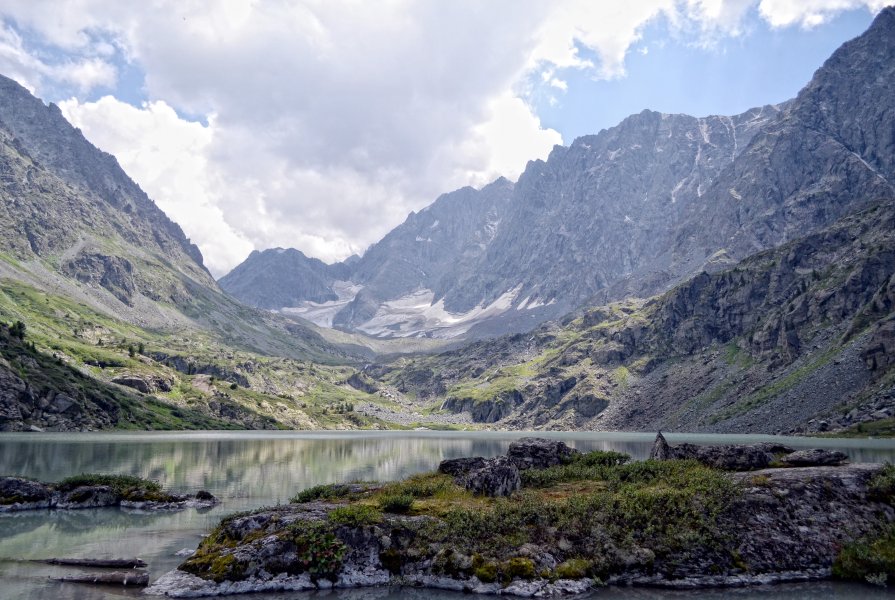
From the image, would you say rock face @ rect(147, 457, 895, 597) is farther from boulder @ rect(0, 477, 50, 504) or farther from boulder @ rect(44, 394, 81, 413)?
boulder @ rect(44, 394, 81, 413)

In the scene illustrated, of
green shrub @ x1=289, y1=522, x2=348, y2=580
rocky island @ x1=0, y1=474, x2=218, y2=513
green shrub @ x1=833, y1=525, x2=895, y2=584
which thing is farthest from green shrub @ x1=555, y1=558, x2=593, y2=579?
rocky island @ x1=0, y1=474, x2=218, y2=513

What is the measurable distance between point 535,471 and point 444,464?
30.1 ft

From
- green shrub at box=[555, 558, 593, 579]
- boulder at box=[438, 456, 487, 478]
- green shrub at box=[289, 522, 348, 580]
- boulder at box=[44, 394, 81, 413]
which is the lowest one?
green shrub at box=[555, 558, 593, 579]

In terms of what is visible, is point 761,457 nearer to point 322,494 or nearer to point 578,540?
point 578,540

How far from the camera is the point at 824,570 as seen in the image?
96.8 feet

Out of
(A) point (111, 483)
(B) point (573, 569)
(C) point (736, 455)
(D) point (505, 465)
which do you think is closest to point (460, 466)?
(D) point (505, 465)

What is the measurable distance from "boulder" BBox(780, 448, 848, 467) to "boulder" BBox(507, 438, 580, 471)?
17.7 metres

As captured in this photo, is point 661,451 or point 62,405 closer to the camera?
point 661,451

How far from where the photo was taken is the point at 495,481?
39.5 metres

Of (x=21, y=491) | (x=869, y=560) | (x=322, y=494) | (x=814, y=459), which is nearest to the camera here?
(x=869, y=560)

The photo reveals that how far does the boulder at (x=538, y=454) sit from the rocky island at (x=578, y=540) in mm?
13496

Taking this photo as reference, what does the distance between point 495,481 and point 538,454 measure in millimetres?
13206

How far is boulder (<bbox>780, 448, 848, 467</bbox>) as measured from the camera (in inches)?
1588

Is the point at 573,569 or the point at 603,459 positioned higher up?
the point at 603,459
